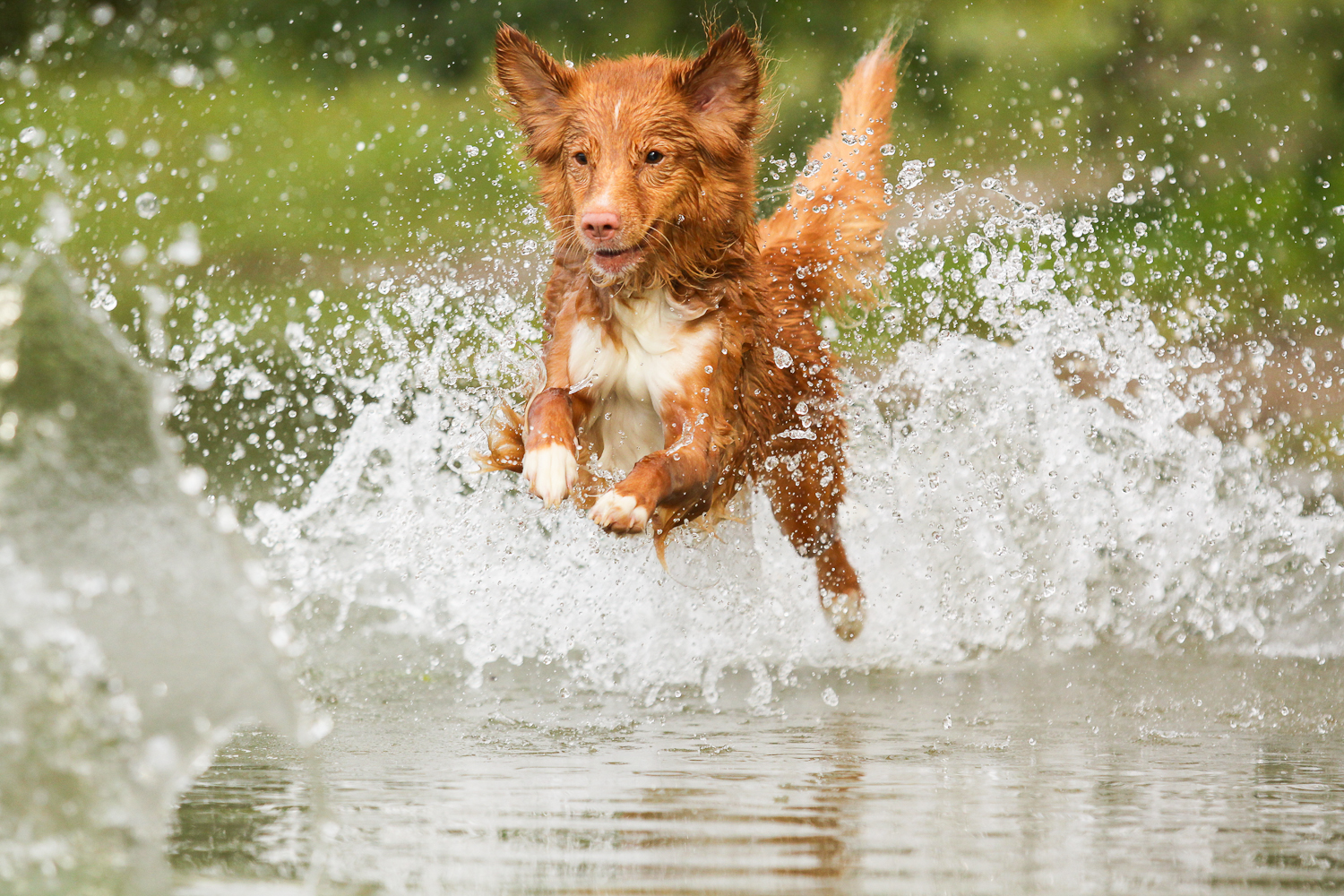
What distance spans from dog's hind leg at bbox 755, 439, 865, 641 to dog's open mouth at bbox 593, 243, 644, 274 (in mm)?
890

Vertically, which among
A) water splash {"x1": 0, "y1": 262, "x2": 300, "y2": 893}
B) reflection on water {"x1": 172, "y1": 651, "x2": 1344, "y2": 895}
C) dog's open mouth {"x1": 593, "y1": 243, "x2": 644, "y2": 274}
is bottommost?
reflection on water {"x1": 172, "y1": 651, "x2": 1344, "y2": 895}

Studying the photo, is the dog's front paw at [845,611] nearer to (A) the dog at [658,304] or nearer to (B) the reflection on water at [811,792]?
(B) the reflection on water at [811,792]

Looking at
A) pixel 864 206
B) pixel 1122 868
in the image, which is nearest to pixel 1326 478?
pixel 864 206

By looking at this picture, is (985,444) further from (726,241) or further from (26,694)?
(26,694)

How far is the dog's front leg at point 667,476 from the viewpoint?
3.42 meters

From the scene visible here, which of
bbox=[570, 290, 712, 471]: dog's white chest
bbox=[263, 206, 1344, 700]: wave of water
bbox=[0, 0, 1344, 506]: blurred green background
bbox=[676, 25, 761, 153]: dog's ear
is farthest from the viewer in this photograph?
bbox=[0, 0, 1344, 506]: blurred green background

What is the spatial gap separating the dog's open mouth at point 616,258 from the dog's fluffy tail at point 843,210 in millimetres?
774

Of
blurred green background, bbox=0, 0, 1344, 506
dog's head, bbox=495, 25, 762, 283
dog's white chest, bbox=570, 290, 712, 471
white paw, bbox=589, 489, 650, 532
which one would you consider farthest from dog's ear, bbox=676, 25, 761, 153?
blurred green background, bbox=0, 0, 1344, 506

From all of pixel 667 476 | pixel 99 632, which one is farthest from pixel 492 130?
pixel 99 632

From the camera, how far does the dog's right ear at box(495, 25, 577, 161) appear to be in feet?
12.5

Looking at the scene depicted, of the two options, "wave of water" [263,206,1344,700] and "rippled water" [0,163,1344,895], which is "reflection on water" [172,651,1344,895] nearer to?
"rippled water" [0,163,1344,895]

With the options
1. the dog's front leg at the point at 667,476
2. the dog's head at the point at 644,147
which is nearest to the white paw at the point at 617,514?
the dog's front leg at the point at 667,476

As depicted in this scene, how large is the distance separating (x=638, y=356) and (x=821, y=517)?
3.28 ft

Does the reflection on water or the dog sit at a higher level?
the dog
